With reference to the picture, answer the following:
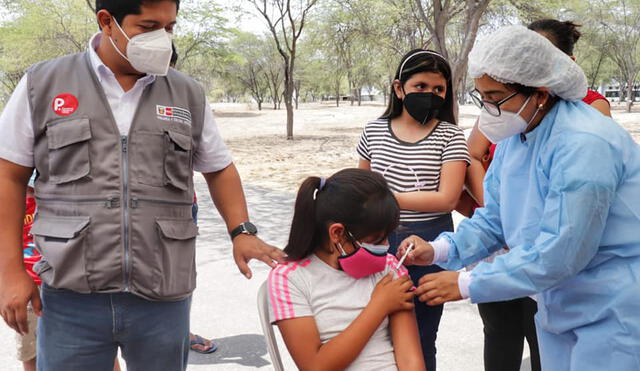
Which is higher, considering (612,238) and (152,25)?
(152,25)

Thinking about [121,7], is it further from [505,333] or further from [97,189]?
[505,333]

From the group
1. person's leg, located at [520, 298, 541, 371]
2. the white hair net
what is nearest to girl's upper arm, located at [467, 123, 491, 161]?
person's leg, located at [520, 298, 541, 371]

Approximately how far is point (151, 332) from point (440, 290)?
3.01ft

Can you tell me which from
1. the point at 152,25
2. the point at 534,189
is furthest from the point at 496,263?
the point at 152,25

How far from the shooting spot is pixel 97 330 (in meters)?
1.66

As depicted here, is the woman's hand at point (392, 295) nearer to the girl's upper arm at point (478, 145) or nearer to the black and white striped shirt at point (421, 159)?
the black and white striped shirt at point (421, 159)

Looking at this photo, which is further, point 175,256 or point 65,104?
point 175,256

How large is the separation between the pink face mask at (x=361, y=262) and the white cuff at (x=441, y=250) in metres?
0.31

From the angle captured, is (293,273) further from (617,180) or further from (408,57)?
(408,57)

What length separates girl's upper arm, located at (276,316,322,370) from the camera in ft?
5.59

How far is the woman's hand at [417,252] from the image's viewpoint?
2000 mm

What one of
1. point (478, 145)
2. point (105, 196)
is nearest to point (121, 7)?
point (105, 196)

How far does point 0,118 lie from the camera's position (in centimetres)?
164

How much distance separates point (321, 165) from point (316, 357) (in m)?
10.6
